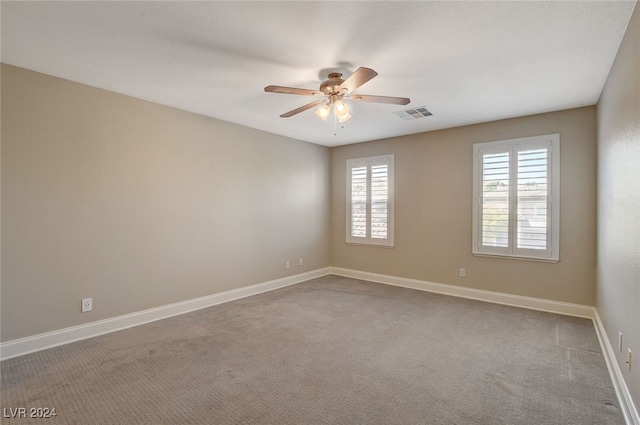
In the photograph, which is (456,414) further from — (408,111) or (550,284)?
(408,111)

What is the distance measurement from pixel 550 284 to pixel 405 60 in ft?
11.3

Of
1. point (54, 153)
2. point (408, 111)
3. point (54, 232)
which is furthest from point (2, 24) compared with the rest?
point (408, 111)

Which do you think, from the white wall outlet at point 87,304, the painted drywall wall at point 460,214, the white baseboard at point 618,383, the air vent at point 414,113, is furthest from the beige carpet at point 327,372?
the air vent at point 414,113

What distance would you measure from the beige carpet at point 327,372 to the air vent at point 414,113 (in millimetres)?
2564

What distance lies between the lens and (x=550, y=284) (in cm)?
409

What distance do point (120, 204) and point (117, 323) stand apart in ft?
4.25

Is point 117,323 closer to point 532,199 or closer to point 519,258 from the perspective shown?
point 519,258

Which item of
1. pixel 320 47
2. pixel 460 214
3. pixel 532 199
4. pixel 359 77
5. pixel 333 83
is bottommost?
pixel 460 214

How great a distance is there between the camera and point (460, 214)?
4812 mm

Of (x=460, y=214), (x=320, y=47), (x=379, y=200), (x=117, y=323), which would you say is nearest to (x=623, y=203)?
(x=320, y=47)

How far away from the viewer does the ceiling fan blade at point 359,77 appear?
2.25 meters

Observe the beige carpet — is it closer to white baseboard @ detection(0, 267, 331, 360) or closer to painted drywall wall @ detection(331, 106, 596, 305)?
white baseboard @ detection(0, 267, 331, 360)

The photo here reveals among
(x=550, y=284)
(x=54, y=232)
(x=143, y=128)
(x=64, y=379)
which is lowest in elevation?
(x=64, y=379)

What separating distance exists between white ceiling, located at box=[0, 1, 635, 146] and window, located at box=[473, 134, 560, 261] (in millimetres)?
708
